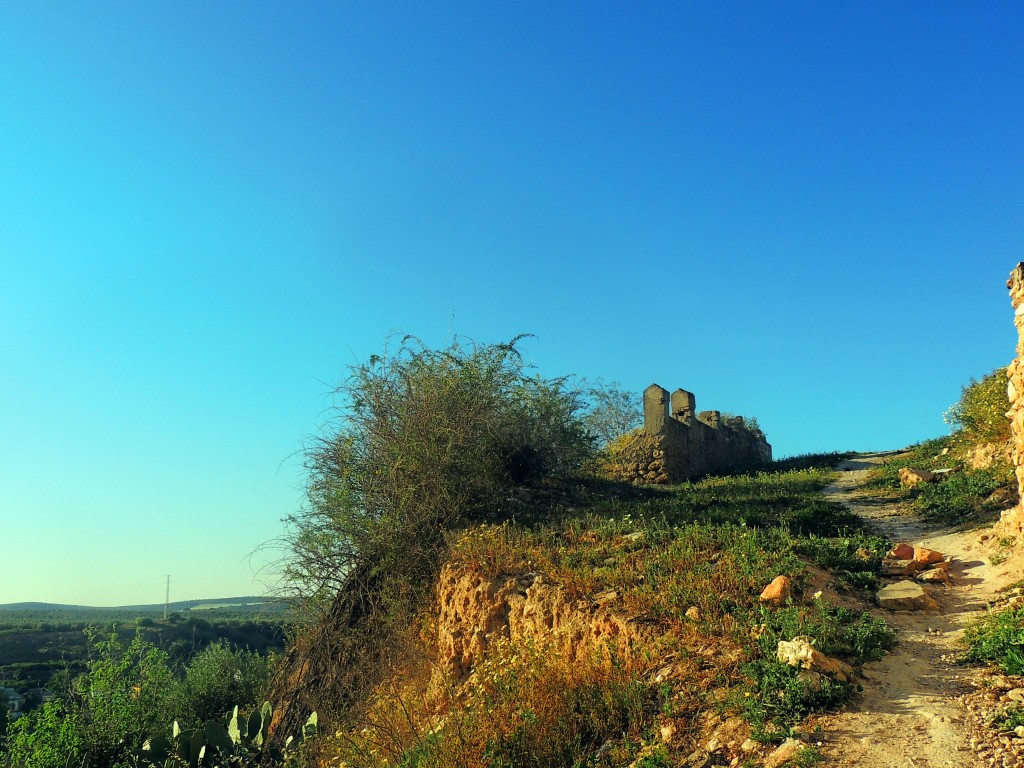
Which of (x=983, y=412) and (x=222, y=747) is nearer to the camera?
(x=222, y=747)

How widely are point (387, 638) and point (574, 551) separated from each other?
312 centimetres

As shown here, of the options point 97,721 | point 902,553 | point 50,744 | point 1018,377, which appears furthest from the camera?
point 97,721

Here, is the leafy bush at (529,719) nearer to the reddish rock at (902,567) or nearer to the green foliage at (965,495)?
the reddish rock at (902,567)

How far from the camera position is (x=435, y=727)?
668cm

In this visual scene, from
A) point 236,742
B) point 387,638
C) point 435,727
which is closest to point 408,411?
point 387,638

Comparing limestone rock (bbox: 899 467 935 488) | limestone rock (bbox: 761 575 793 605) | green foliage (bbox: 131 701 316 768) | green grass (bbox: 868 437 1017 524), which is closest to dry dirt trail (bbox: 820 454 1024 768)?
limestone rock (bbox: 761 575 793 605)

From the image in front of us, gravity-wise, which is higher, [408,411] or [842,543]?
Result: [408,411]

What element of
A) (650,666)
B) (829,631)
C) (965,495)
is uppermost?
(965,495)

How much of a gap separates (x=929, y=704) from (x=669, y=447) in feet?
46.3

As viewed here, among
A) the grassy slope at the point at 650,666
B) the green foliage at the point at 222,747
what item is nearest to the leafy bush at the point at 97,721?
the green foliage at the point at 222,747

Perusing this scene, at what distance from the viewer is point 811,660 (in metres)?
5.75

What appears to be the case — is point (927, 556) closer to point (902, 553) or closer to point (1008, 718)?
point (902, 553)

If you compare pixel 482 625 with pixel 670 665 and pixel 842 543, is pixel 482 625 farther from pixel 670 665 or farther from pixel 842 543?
pixel 842 543

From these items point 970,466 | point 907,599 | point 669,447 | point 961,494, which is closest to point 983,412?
point 970,466
